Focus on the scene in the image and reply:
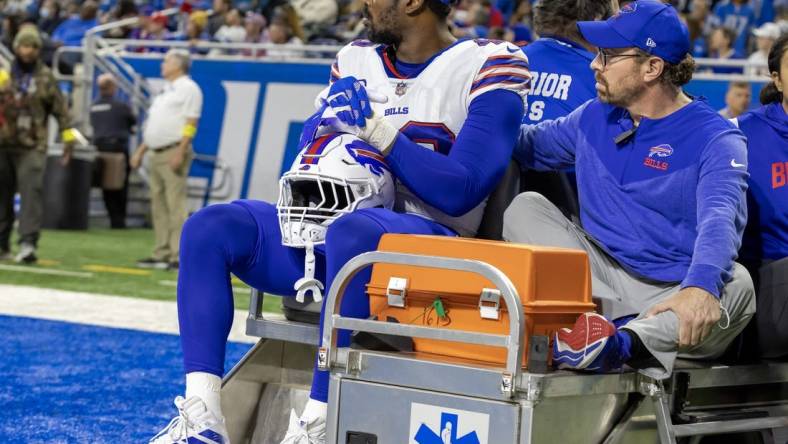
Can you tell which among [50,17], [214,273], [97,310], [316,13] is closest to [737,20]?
[316,13]

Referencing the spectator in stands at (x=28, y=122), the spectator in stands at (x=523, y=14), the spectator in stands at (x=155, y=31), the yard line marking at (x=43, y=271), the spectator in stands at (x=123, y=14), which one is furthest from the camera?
the spectator in stands at (x=123, y=14)

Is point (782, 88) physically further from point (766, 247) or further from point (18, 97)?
point (18, 97)

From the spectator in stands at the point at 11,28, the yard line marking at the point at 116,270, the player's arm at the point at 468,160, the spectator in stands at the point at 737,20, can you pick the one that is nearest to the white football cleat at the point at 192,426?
the player's arm at the point at 468,160

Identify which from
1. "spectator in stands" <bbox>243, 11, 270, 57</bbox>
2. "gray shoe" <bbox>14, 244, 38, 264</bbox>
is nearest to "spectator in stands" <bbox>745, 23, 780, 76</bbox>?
"gray shoe" <bbox>14, 244, 38, 264</bbox>

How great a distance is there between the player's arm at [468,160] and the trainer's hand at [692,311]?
64 centimetres

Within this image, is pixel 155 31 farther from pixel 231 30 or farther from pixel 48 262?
pixel 48 262

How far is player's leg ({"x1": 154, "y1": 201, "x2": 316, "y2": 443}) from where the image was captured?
3.35 meters

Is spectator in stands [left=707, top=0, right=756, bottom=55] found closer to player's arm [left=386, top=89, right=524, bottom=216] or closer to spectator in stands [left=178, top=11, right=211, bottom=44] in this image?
spectator in stands [left=178, top=11, right=211, bottom=44]

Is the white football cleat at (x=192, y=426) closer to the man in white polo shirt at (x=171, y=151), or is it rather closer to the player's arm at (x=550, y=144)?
the player's arm at (x=550, y=144)

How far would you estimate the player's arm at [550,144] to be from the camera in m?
3.69

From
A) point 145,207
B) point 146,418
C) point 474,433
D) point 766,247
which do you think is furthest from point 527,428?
point 145,207

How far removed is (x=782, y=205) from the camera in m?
3.75

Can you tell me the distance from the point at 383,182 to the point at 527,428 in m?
0.96

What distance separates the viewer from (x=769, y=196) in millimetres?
3775
